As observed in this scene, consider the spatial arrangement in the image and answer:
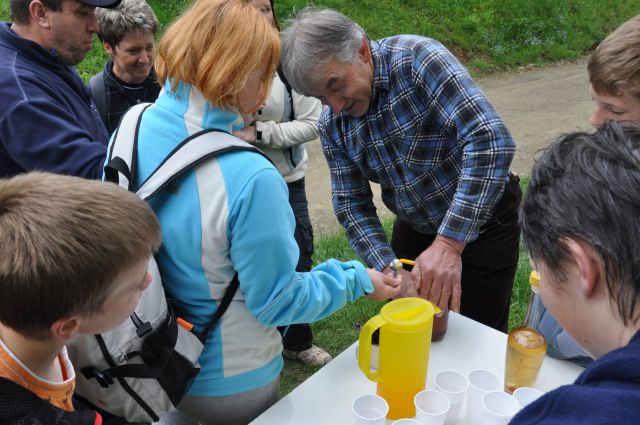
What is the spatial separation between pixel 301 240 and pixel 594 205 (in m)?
1.91

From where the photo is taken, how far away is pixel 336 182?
2299 millimetres

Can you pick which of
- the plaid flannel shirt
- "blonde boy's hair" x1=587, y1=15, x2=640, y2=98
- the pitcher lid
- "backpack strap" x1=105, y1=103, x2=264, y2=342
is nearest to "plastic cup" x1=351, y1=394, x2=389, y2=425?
the pitcher lid

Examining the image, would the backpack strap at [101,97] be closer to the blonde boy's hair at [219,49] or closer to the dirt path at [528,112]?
the blonde boy's hair at [219,49]

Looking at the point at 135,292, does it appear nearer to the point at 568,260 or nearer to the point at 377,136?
the point at 568,260

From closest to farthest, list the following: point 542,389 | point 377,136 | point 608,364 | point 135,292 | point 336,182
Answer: point 608,364
point 135,292
point 542,389
point 377,136
point 336,182

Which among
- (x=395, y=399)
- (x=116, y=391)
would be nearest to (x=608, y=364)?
(x=395, y=399)

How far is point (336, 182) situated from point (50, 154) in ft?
3.39

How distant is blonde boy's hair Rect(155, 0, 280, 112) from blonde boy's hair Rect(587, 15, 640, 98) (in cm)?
112

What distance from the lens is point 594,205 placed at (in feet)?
2.91

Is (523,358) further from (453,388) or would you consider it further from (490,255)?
(490,255)

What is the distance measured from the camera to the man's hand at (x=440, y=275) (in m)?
1.90

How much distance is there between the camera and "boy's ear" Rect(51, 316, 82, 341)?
1.22m

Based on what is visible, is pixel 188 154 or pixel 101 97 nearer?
pixel 188 154

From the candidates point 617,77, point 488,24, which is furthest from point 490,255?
point 488,24
